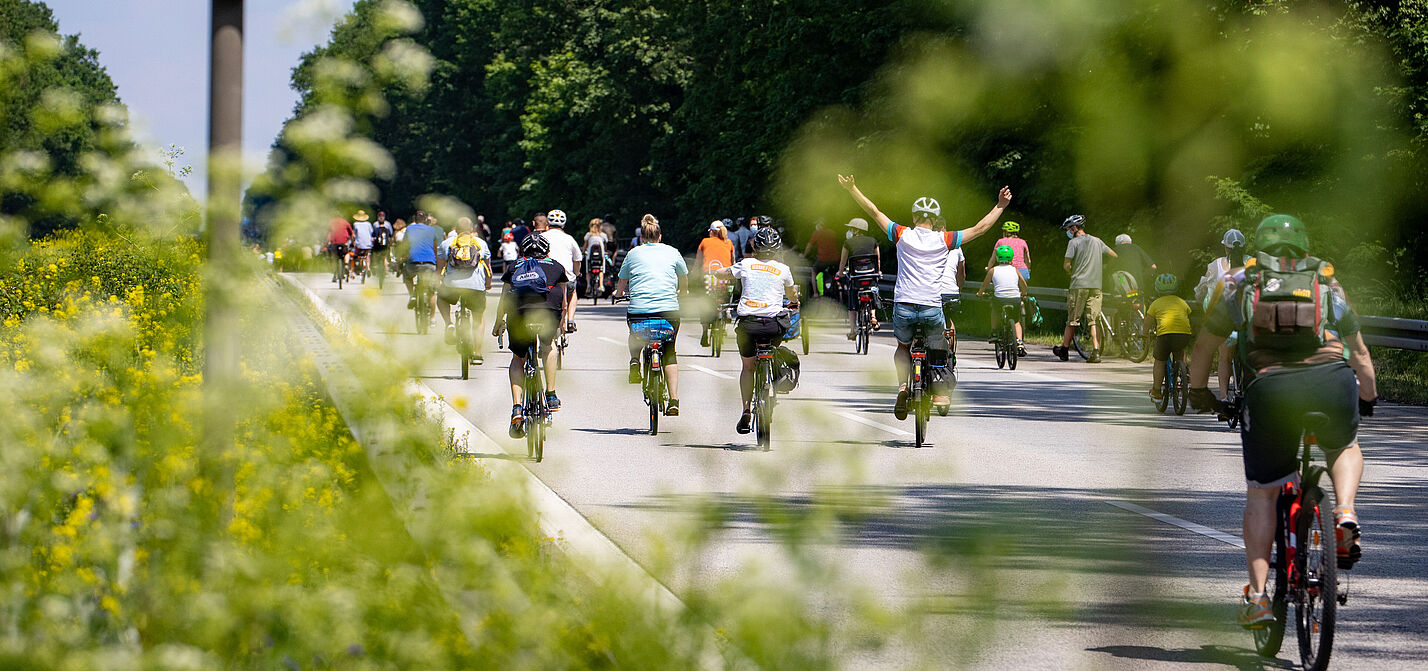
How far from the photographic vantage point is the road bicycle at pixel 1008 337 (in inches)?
870

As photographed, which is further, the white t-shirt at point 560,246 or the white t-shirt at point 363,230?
the white t-shirt at point 560,246

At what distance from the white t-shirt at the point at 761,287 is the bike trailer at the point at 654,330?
814mm

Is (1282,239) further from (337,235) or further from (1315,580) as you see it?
(337,235)

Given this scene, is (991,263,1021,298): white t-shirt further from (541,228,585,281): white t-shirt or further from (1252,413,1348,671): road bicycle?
(1252,413,1348,671): road bicycle

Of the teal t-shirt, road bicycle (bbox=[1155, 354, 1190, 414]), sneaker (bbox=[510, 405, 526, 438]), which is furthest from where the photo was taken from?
road bicycle (bbox=[1155, 354, 1190, 414])

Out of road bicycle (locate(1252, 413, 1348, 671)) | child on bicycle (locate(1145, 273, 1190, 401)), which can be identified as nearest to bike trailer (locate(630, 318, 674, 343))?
child on bicycle (locate(1145, 273, 1190, 401))

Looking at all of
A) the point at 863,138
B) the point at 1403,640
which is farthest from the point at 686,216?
the point at 863,138

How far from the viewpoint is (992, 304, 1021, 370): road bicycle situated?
22109mm

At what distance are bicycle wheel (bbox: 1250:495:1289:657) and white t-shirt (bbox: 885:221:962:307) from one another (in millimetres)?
6640

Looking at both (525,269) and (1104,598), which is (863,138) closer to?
(1104,598)

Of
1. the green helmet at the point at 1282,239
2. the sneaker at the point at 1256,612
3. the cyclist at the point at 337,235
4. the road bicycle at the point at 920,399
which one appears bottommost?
the sneaker at the point at 1256,612

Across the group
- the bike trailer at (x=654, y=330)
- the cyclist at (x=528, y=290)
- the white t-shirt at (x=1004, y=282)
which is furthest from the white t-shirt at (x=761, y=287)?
the white t-shirt at (x=1004, y=282)

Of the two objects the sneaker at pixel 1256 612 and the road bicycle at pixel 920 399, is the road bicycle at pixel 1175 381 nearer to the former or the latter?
the road bicycle at pixel 920 399

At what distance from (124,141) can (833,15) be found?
5.74 feet
